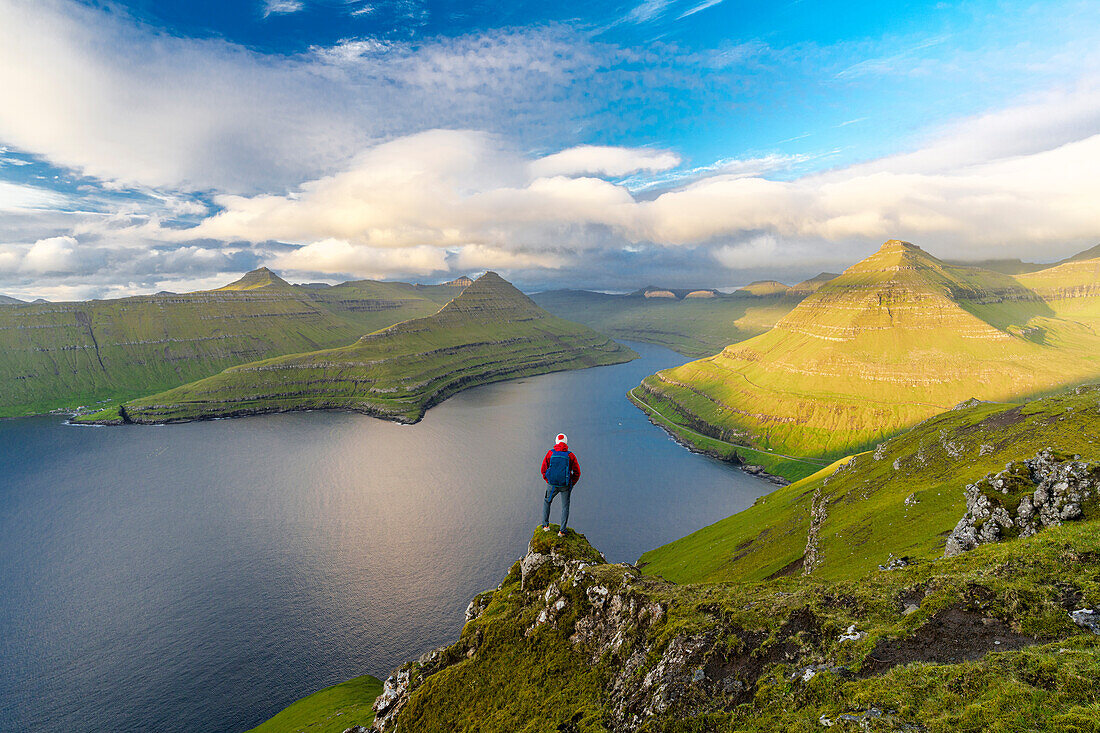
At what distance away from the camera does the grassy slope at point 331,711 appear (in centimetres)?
6550

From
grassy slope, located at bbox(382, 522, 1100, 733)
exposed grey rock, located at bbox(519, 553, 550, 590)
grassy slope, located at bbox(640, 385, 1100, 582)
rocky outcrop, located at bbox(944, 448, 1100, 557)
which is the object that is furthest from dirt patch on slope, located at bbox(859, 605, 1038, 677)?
grassy slope, located at bbox(640, 385, 1100, 582)

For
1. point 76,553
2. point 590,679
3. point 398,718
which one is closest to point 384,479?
point 76,553

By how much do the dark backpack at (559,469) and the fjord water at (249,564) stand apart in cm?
7725

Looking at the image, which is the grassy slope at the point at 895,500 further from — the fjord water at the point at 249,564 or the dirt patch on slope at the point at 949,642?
the dirt patch on slope at the point at 949,642

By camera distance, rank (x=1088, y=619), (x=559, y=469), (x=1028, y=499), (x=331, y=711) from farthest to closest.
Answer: (x=331, y=711) < (x=1028, y=499) < (x=559, y=469) < (x=1088, y=619)

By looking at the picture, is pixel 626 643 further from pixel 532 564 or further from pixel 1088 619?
pixel 1088 619

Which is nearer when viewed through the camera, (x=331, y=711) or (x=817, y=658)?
(x=817, y=658)

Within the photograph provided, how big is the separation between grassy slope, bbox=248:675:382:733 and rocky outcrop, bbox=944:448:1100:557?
246ft

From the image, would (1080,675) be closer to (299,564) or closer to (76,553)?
(299,564)

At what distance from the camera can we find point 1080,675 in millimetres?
15109

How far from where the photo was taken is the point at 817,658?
2183 centimetres

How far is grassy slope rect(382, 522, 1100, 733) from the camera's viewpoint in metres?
15.8

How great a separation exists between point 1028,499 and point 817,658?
101ft

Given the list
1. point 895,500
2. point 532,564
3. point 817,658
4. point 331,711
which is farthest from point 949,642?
point 331,711
